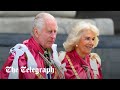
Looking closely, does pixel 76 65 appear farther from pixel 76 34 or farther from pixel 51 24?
pixel 51 24

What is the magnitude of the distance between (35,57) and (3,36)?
0.35 meters

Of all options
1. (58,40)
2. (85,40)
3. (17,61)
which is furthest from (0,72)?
(85,40)

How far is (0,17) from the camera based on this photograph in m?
2.46

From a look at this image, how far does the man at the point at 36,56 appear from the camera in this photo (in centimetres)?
212

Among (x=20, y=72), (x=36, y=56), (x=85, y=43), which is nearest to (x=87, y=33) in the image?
(x=85, y=43)

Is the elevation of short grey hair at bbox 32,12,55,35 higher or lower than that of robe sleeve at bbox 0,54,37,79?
higher

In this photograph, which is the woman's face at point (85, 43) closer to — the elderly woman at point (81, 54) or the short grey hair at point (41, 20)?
the elderly woman at point (81, 54)

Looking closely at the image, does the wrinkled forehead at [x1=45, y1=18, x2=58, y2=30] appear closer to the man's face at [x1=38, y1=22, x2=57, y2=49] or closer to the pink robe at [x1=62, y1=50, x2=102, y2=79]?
the man's face at [x1=38, y1=22, x2=57, y2=49]

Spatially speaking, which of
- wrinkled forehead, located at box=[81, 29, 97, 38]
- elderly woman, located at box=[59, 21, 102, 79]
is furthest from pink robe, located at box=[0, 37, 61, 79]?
wrinkled forehead, located at box=[81, 29, 97, 38]

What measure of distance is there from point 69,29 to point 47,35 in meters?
0.27

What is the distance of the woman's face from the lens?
2.19 m

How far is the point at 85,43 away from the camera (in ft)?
7.26

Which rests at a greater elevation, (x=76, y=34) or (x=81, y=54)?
(x=76, y=34)
